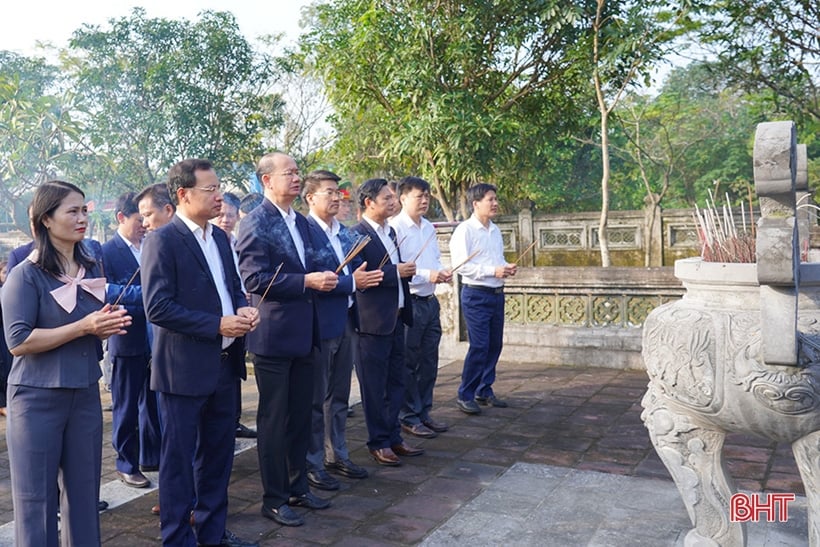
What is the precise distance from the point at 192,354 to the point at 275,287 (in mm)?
577

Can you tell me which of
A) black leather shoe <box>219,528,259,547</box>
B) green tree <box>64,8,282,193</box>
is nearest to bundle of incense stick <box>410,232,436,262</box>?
black leather shoe <box>219,528,259,547</box>

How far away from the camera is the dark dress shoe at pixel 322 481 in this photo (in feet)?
12.4

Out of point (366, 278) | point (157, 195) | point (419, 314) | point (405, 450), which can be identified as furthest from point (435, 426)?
point (157, 195)

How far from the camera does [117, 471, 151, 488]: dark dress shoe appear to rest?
392cm

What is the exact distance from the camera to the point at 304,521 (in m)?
3.38

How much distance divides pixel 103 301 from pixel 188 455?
27.9 inches

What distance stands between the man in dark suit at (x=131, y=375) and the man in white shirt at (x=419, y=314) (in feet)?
5.21

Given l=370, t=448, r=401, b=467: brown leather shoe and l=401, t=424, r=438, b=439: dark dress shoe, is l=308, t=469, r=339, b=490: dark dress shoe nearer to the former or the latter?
l=370, t=448, r=401, b=467: brown leather shoe

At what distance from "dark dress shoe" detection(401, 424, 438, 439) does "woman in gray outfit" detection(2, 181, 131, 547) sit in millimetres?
2406

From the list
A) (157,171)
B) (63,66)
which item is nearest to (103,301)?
(157,171)

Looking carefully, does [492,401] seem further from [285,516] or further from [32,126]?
[32,126]

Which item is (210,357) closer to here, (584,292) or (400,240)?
(400,240)

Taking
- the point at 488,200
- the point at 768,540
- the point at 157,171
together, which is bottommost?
the point at 768,540

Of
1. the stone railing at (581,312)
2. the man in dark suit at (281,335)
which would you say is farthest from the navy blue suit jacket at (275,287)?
the stone railing at (581,312)
